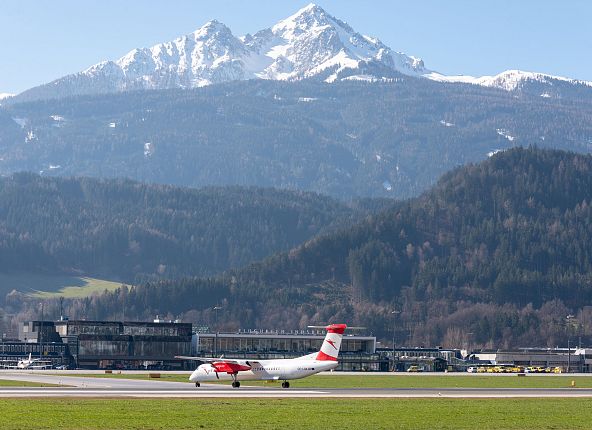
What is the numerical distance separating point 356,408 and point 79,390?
39.9 metres

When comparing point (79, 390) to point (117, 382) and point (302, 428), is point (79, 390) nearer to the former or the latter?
point (117, 382)

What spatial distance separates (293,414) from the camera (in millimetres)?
110562

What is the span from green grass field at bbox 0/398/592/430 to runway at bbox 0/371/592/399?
362 inches

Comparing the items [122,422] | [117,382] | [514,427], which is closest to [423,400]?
[514,427]

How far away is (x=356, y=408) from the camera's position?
11825 cm

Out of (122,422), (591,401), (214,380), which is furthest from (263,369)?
(122,422)

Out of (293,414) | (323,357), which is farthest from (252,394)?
(293,414)

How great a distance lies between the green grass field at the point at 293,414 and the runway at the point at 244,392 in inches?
362

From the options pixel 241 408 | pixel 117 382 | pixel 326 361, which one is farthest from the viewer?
pixel 117 382

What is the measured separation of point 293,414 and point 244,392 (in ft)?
111

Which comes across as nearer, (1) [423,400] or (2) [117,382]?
(1) [423,400]

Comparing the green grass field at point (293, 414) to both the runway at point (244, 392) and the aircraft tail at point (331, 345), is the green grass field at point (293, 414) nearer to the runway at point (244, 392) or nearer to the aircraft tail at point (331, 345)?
the runway at point (244, 392)

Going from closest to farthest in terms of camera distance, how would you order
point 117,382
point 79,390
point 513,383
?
point 79,390 → point 117,382 → point 513,383

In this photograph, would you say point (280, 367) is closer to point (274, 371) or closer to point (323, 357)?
point (274, 371)
